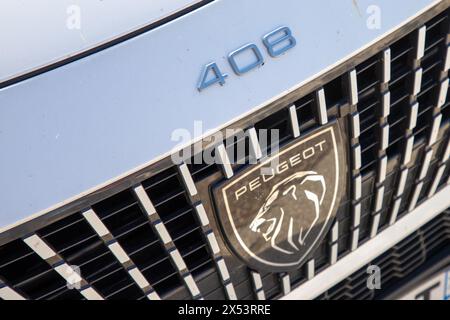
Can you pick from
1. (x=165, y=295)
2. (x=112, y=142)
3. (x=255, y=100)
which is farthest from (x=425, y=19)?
(x=165, y=295)

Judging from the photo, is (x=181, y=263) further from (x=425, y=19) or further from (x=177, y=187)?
(x=425, y=19)

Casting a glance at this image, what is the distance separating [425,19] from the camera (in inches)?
130

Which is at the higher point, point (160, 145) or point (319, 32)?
point (319, 32)

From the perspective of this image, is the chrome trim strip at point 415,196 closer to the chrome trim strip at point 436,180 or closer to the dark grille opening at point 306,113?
the chrome trim strip at point 436,180

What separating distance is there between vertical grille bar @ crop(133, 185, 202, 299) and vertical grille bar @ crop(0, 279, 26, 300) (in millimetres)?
1060

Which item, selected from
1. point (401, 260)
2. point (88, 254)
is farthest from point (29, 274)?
point (401, 260)

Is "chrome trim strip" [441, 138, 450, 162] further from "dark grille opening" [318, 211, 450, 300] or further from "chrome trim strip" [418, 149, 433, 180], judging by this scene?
"dark grille opening" [318, 211, 450, 300]

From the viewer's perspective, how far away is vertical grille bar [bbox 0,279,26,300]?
3.21m

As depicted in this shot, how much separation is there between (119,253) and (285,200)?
1320mm

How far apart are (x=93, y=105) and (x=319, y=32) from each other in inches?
59.2

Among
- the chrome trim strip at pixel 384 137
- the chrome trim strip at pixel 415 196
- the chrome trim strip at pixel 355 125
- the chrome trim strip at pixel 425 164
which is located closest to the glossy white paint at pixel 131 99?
the chrome trim strip at pixel 355 125

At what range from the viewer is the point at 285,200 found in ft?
12.1

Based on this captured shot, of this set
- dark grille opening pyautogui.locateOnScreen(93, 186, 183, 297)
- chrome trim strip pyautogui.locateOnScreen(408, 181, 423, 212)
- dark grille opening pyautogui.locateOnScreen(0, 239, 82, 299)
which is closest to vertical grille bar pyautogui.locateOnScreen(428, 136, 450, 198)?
chrome trim strip pyautogui.locateOnScreen(408, 181, 423, 212)

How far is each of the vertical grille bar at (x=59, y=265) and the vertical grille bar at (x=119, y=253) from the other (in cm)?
31
